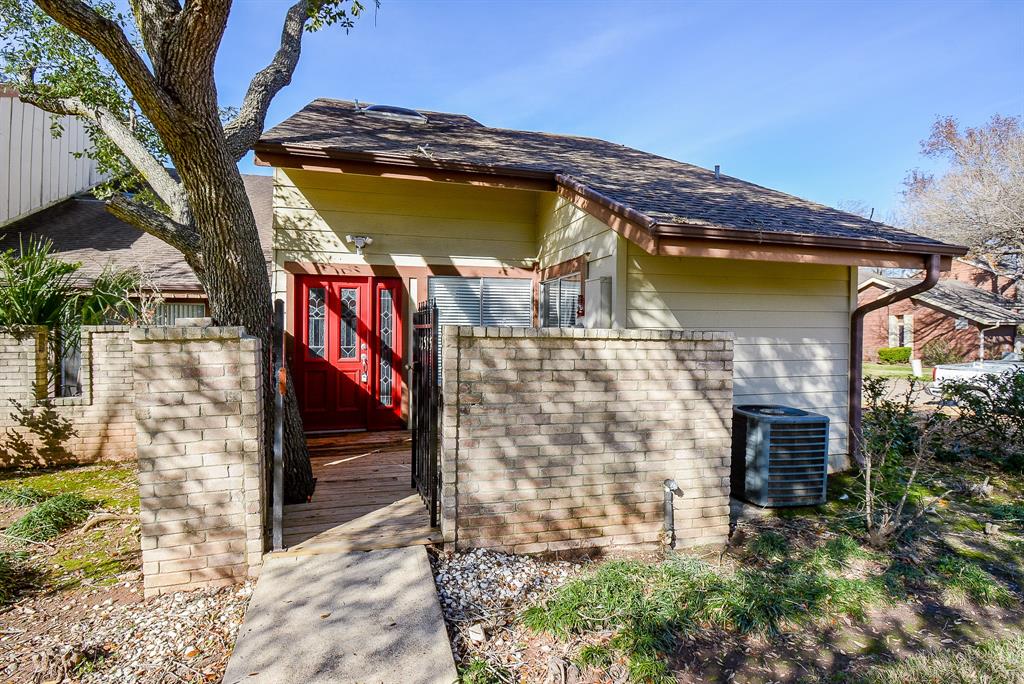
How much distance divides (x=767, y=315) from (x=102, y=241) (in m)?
12.0

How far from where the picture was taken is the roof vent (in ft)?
25.5

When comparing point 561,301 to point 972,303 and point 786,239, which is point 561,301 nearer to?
point 786,239

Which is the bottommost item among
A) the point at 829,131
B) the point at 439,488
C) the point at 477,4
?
the point at 439,488

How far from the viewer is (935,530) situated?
4285 millimetres

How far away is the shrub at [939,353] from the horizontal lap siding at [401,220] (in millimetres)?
20246

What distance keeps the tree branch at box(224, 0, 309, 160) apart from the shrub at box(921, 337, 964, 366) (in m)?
23.1

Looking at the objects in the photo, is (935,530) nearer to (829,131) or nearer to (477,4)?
(477,4)

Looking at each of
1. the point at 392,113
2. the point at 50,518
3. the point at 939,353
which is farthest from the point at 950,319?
the point at 50,518

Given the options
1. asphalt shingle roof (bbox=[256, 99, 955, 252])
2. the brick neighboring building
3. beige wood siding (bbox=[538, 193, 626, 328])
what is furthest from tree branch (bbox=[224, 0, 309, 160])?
the brick neighboring building

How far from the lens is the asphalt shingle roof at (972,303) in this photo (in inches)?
794

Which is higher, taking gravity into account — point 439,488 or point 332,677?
point 439,488

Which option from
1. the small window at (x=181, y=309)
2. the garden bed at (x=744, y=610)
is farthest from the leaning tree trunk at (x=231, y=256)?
the small window at (x=181, y=309)

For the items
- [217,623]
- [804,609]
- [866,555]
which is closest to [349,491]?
[217,623]

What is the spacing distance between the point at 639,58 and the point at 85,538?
11.2 metres
